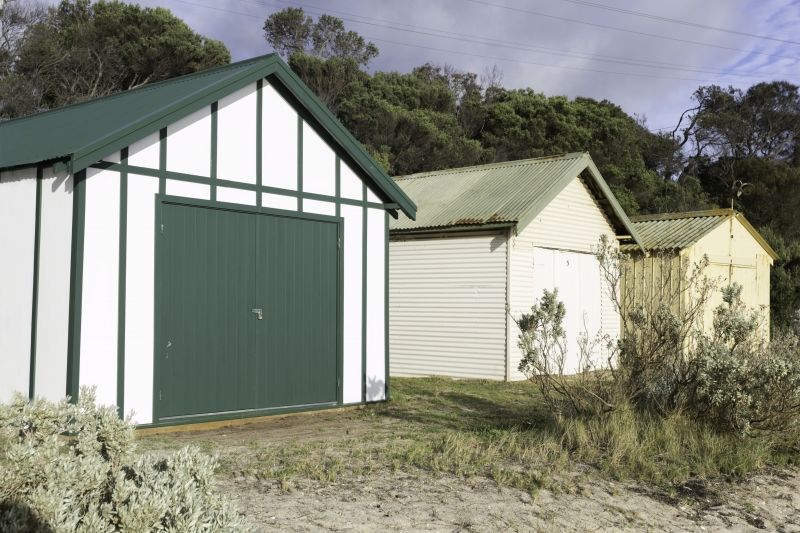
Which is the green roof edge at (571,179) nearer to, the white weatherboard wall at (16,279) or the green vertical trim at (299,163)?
the green vertical trim at (299,163)

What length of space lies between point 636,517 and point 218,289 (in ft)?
18.5

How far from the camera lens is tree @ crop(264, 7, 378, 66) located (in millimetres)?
43500

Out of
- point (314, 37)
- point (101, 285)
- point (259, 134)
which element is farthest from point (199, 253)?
point (314, 37)

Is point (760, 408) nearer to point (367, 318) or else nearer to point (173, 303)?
point (367, 318)

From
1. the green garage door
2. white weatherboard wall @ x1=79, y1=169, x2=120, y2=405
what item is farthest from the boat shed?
white weatherboard wall @ x1=79, y1=169, x2=120, y2=405

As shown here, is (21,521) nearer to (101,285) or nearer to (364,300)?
(101,285)

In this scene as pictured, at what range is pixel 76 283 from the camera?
8.51 metres

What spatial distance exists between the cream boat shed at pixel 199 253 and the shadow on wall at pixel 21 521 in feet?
16.6

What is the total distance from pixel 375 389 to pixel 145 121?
492 cm

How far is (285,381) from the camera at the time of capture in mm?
10578

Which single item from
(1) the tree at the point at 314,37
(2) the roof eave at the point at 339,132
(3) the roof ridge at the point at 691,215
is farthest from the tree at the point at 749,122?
(2) the roof eave at the point at 339,132

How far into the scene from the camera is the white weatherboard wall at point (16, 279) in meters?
8.98

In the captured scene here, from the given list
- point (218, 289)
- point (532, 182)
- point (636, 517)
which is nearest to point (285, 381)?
point (218, 289)

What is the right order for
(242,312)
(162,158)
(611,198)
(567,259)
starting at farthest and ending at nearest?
(611,198), (567,259), (242,312), (162,158)
